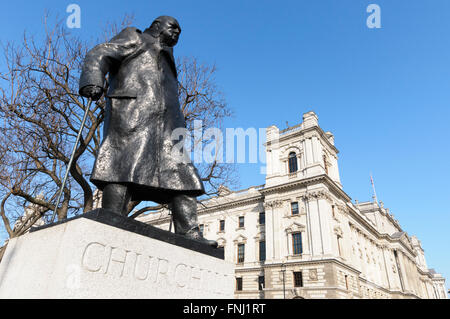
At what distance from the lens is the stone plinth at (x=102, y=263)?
1.68 metres

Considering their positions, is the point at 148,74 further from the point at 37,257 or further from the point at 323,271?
the point at 323,271

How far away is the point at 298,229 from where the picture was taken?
92.3 ft

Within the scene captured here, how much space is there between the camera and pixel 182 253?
90.3 inches

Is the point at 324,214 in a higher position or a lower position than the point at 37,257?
higher

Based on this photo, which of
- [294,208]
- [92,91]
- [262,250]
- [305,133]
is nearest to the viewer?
[92,91]

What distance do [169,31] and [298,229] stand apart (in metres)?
27.6

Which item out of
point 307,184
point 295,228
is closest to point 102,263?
point 295,228

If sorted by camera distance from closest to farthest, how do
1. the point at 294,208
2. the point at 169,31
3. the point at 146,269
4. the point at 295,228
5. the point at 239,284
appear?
1. the point at 146,269
2. the point at 169,31
3. the point at 295,228
4. the point at 294,208
5. the point at 239,284

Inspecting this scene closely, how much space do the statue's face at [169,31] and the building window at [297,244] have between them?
1077 inches

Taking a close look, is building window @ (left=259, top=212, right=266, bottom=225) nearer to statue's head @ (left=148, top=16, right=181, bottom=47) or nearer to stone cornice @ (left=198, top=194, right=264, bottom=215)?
stone cornice @ (left=198, top=194, right=264, bottom=215)

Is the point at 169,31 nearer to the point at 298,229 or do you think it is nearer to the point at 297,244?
the point at 298,229

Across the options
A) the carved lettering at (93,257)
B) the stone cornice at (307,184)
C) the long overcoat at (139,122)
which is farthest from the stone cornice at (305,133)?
the carved lettering at (93,257)

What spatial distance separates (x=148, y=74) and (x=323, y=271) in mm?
26162
